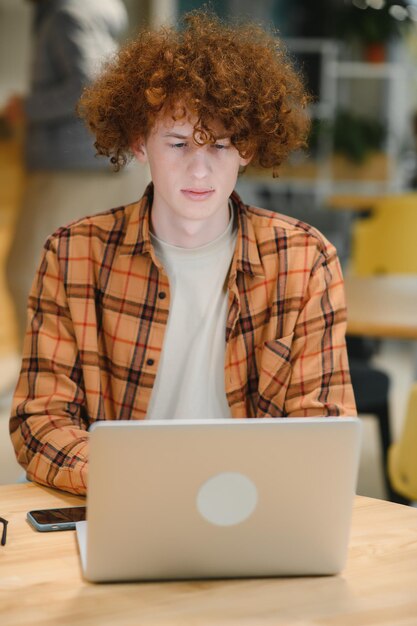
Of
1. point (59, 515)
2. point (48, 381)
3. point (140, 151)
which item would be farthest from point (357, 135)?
point (59, 515)

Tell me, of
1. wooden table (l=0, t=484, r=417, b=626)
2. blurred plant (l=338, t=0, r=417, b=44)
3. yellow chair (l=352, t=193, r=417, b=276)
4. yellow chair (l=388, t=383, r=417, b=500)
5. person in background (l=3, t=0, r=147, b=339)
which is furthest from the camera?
blurred plant (l=338, t=0, r=417, b=44)

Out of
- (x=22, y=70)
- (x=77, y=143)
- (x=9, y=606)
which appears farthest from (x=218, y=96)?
(x=22, y=70)

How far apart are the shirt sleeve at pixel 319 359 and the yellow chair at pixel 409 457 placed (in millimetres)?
470

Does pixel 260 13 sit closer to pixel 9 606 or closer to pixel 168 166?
pixel 168 166

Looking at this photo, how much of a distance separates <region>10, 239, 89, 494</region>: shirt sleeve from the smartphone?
21 centimetres

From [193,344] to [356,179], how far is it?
6.74 meters

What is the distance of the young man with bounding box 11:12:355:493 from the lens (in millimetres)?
1749

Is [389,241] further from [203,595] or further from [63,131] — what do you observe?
[203,595]

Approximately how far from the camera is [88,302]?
1.82 m

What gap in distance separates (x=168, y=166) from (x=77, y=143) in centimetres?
181

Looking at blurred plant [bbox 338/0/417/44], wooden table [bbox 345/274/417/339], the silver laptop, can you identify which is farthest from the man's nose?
blurred plant [bbox 338/0/417/44]

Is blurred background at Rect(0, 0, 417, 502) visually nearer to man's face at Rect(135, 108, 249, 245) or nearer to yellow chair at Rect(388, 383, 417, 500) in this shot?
yellow chair at Rect(388, 383, 417, 500)

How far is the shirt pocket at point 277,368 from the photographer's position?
179 centimetres

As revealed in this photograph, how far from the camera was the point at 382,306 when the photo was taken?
9.86ft
